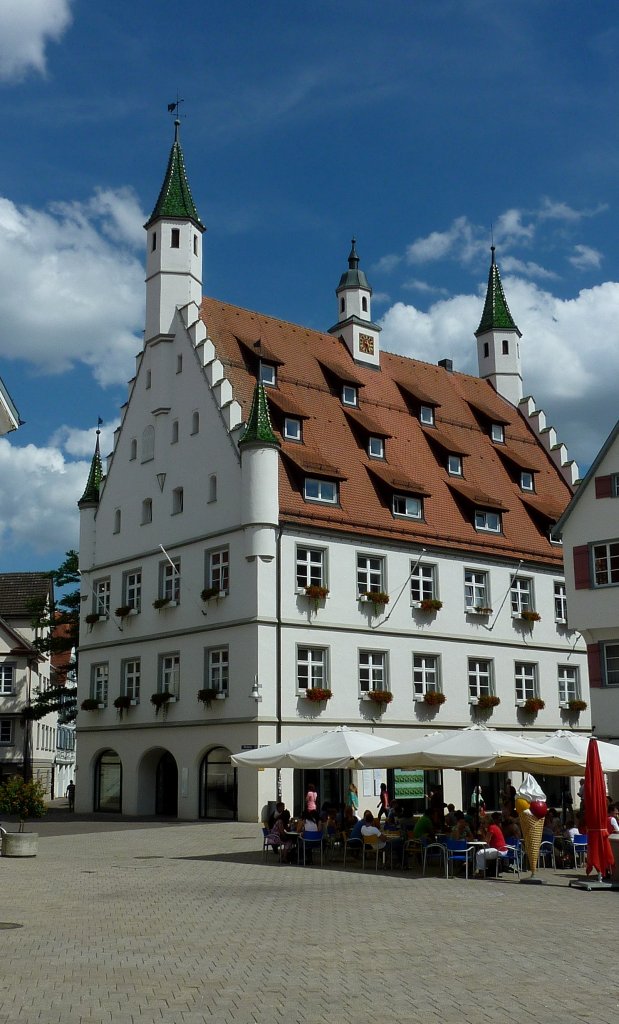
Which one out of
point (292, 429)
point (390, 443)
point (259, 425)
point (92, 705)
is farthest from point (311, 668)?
point (390, 443)

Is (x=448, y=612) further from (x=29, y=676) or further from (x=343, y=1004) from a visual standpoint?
(x=343, y=1004)

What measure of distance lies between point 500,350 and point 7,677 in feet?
106

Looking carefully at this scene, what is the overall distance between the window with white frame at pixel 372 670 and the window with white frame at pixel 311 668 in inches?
66.9

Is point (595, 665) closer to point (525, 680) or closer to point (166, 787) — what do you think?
point (525, 680)

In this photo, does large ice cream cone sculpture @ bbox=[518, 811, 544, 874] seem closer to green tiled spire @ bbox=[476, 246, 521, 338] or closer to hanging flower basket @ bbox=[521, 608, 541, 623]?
hanging flower basket @ bbox=[521, 608, 541, 623]

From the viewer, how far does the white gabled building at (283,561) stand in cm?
3934

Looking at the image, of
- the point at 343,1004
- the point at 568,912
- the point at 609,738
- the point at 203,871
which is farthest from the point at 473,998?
the point at 609,738

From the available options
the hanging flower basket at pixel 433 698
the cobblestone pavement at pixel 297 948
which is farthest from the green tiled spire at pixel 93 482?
the cobblestone pavement at pixel 297 948

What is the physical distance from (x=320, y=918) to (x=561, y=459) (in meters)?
40.6

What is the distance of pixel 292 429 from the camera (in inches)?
1681

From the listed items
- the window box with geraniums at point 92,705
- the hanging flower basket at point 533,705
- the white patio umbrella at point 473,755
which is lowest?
the white patio umbrella at point 473,755

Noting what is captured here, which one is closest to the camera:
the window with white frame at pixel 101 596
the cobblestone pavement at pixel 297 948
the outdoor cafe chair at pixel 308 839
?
the cobblestone pavement at pixel 297 948

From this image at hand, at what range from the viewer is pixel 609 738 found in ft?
116

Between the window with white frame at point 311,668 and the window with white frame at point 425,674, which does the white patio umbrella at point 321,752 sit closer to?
the window with white frame at point 311,668
